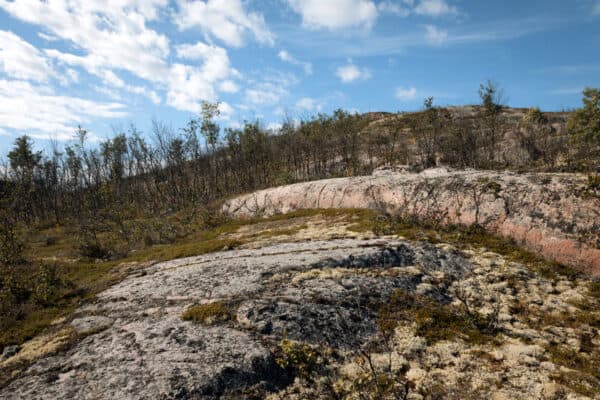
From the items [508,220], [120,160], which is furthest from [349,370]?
[120,160]

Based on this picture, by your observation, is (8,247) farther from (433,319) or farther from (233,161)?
(233,161)

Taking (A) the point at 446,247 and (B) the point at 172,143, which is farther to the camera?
(B) the point at 172,143

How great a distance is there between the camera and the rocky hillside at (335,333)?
7848 millimetres

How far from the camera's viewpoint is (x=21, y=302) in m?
16.7

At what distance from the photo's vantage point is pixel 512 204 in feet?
57.3

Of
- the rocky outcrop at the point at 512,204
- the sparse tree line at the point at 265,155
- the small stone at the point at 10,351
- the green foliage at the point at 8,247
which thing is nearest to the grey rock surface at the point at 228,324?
the small stone at the point at 10,351

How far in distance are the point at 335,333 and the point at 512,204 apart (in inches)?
505

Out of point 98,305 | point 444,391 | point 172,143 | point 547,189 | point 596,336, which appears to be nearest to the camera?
point 444,391

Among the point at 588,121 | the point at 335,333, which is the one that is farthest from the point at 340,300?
the point at 588,121

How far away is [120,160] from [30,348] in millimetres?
83312

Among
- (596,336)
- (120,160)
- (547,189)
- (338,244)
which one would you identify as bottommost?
(596,336)

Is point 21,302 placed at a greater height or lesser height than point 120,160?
lesser

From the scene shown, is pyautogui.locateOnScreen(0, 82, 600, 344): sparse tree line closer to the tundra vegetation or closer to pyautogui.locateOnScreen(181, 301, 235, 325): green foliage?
the tundra vegetation

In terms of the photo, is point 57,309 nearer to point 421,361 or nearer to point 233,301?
point 233,301
